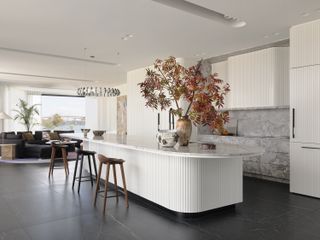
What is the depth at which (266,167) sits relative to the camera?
5.82 m

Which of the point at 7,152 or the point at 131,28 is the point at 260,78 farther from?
the point at 7,152

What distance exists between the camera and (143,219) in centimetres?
354

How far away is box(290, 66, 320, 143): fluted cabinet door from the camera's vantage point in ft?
14.6

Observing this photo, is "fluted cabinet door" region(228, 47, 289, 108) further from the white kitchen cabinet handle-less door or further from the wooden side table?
the wooden side table

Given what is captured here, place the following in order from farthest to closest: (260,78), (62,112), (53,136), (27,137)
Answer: (62,112), (53,136), (27,137), (260,78)

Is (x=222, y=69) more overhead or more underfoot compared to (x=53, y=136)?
more overhead

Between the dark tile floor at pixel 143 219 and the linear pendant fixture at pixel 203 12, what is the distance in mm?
3027

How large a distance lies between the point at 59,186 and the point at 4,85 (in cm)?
860

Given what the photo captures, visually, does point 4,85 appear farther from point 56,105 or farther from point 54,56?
point 54,56

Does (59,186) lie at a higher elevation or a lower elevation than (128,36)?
lower

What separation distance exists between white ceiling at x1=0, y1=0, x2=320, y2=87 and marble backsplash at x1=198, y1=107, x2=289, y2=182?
166 cm

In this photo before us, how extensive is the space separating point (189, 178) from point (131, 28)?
2.98 meters

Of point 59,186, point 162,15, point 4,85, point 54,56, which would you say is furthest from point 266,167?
point 4,85

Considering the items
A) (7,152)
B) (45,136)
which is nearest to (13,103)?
(45,136)
